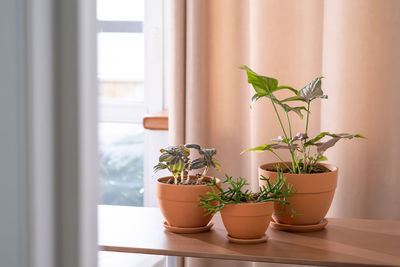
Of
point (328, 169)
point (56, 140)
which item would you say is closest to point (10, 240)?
point (56, 140)

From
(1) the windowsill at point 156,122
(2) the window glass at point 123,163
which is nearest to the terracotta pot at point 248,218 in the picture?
(1) the windowsill at point 156,122

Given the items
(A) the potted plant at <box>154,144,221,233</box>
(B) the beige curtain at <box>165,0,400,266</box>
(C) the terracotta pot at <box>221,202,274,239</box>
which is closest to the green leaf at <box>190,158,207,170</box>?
(A) the potted plant at <box>154,144,221,233</box>

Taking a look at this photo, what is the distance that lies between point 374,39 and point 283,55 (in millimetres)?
239

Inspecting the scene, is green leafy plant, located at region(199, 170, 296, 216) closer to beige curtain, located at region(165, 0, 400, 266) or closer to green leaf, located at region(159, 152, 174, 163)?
green leaf, located at region(159, 152, 174, 163)

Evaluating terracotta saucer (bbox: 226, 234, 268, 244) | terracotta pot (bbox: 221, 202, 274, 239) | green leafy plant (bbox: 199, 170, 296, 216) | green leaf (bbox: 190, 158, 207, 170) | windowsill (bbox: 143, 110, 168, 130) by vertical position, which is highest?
windowsill (bbox: 143, 110, 168, 130)

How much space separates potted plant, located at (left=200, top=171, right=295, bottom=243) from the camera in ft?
3.27

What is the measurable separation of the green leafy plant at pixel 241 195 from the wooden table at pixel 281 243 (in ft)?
0.22

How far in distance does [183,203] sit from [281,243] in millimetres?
217

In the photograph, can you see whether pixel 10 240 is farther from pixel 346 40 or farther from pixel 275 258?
pixel 346 40

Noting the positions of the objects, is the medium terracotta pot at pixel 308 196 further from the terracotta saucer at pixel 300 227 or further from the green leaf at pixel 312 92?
the green leaf at pixel 312 92

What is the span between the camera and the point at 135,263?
4.17 feet

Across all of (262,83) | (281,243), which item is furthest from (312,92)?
(281,243)

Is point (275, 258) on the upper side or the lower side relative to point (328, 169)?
lower

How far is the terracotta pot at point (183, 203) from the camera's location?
106cm
